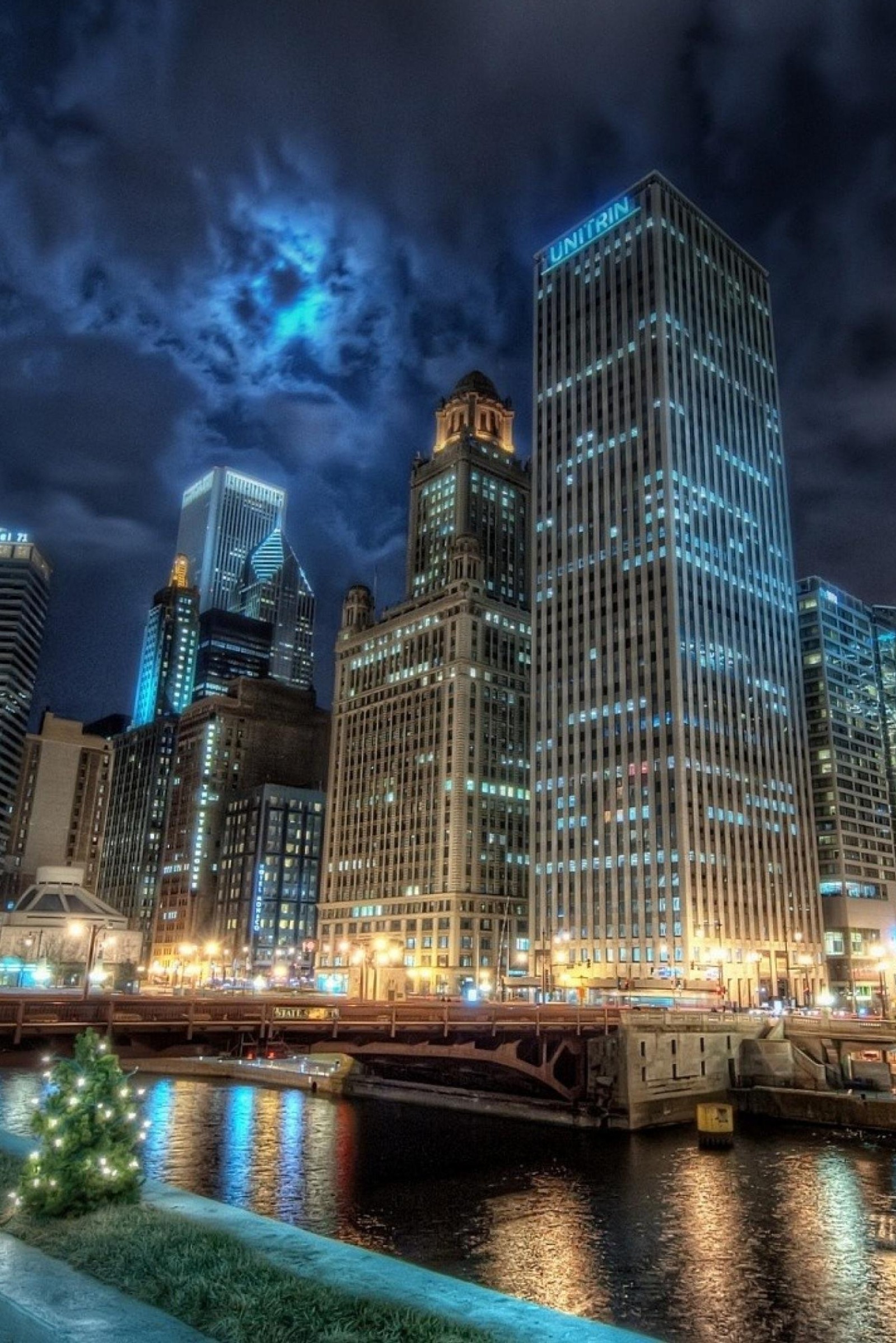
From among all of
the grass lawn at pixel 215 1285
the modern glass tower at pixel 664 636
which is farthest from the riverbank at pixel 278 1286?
the modern glass tower at pixel 664 636

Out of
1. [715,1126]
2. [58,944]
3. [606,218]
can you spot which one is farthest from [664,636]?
[715,1126]

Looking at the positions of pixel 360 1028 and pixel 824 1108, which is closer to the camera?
pixel 360 1028

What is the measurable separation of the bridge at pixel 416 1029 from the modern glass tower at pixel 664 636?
61.6 metres

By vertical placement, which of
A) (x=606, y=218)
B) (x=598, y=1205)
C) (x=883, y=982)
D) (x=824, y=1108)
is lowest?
(x=598, y=1205)

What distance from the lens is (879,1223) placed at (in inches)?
1818

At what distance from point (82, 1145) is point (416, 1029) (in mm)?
31375

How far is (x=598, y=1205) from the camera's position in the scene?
4953 centimetres

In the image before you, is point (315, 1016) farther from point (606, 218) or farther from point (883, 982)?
point (606, 218)

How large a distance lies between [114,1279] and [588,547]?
545 ft

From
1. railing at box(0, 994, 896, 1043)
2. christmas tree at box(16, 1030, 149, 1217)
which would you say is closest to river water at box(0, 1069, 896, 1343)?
railing at box(0, 994, 896, 1043)

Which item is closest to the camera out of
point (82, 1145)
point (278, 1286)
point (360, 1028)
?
point (278, 1286)

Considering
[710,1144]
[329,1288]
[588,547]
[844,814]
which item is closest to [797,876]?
[844,814]

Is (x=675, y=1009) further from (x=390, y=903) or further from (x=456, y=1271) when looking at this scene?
(x=390, y=903)

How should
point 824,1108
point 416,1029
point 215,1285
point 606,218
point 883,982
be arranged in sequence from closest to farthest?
point 215,1285, point 416,1029, point 824,1108, point 883,982, point 606,218
